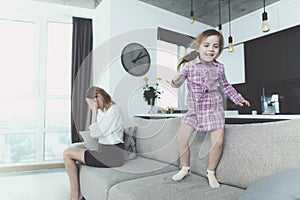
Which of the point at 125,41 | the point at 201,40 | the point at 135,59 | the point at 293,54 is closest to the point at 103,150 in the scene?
the point at 201,40

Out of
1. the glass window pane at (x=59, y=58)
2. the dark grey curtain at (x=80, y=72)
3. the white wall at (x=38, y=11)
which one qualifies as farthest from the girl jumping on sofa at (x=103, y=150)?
the white wall at (x=38, y=11)

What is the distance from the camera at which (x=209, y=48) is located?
5.18ft

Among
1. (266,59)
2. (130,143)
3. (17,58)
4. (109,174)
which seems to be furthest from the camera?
(17,58)

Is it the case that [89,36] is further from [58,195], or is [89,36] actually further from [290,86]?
[290,86]

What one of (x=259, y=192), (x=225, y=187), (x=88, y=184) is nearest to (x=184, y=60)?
(x=225, y=187)

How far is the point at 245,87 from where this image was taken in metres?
4.07

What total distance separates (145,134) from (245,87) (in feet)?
7.74

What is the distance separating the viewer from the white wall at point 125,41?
3523 millimetres

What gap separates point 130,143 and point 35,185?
1.37m

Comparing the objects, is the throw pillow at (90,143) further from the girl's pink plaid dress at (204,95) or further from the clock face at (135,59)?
the clock face at (135,59)

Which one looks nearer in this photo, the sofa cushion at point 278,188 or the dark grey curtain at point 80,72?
the sofa cushion at point 278,188

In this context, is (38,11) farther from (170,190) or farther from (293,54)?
(293,54)

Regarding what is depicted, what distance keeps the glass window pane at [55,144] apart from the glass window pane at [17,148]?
208mm

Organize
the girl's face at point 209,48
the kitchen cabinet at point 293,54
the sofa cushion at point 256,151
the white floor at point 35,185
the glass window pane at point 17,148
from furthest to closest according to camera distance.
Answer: the glass window pane at point 17,148 < the kitchen cabinet at point 293,54 < the white floor at point 35,185 < the girl's face at point 209,48 < the sofa cushion at point 256,151
